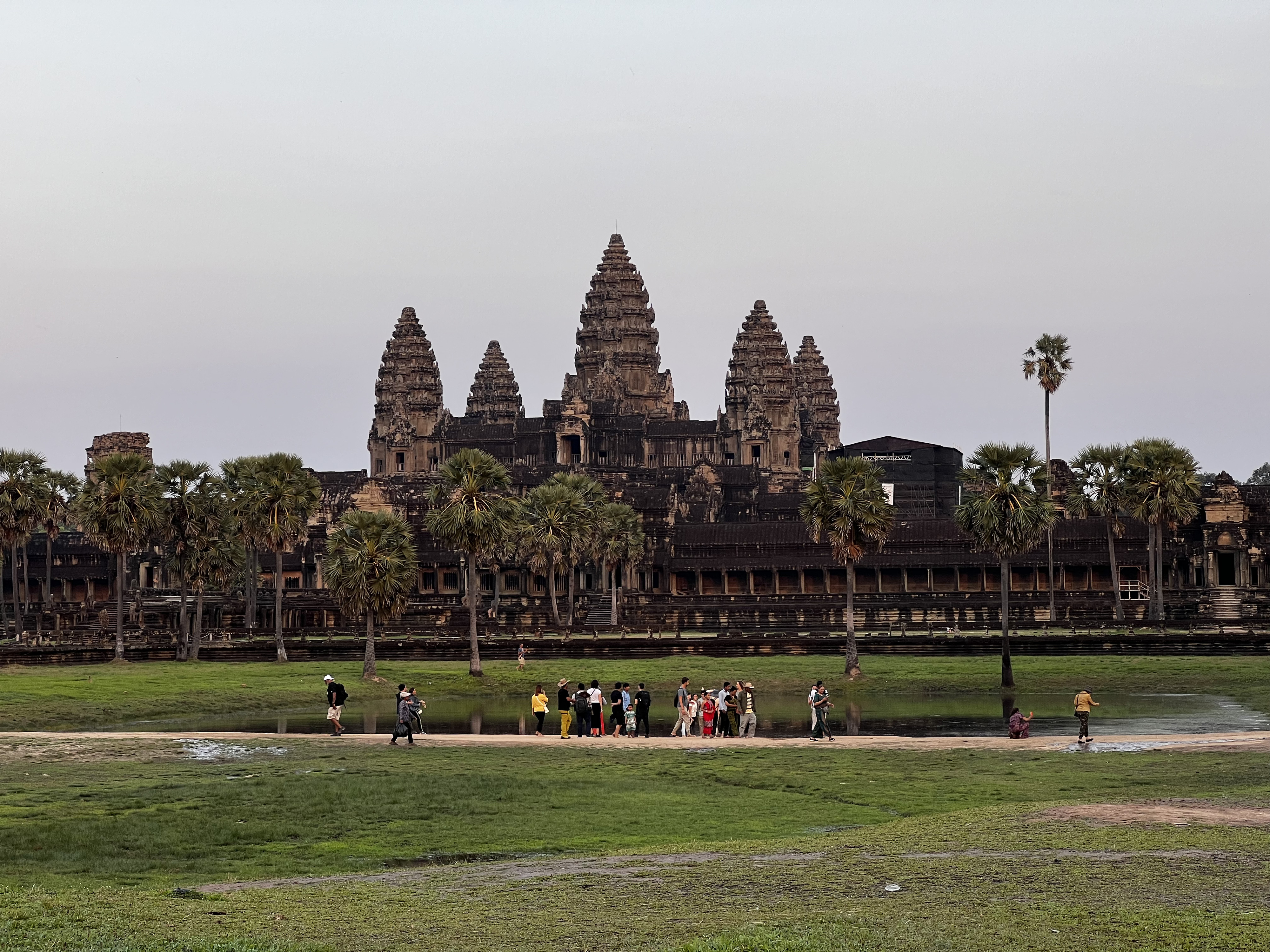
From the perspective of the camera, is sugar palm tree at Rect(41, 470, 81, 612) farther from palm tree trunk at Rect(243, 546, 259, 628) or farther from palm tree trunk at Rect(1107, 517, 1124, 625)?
palm tree trunk at Rect(1107, 517, 1124, 625)

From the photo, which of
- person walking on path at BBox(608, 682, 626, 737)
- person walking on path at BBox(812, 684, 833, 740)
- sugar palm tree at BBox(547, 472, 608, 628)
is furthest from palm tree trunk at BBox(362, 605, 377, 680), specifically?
person walking on path at BBox(812, 684, 833, 740)

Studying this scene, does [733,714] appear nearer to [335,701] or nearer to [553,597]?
[335,701]

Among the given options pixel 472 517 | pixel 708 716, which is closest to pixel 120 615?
pixel 472 517

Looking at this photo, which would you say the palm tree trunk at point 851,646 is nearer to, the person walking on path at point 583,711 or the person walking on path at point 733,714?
the person walking on path at point 733,714

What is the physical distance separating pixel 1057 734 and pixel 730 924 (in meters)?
26.5

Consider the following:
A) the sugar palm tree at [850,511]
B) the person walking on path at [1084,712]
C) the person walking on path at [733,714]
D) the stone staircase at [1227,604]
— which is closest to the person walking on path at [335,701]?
the person walking on path at [733,714]

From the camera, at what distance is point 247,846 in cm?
2628

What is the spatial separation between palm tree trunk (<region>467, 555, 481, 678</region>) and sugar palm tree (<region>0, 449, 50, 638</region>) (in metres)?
23.4

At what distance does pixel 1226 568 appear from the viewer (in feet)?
350

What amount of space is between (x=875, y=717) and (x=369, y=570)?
73.7 ft

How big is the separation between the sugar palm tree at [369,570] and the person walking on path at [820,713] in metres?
27.1

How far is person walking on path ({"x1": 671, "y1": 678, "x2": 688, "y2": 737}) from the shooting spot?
141ft

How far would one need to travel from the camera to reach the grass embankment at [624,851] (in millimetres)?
18344

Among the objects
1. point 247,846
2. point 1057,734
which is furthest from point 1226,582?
point 247,846
